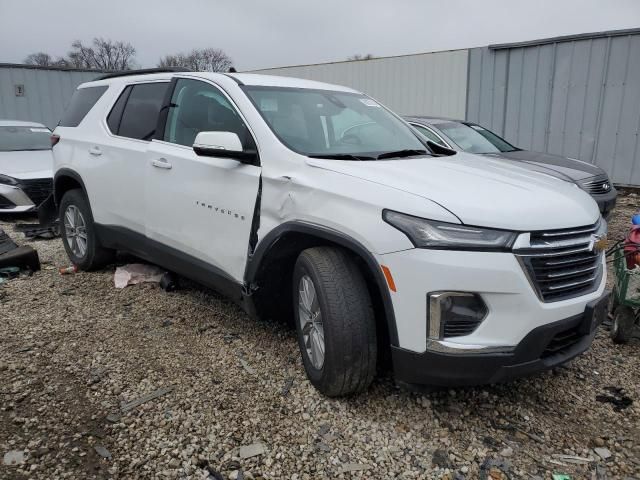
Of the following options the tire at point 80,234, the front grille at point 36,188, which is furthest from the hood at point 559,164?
the front grille at point 36,188

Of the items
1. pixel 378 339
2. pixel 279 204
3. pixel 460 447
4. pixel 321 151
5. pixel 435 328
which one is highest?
pixel 321 151

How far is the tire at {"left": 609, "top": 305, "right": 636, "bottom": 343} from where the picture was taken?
3.39 meters

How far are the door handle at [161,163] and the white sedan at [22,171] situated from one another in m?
4.62

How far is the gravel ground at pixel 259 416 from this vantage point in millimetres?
2252

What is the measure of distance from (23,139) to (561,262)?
29.7ft

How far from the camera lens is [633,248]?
332cm

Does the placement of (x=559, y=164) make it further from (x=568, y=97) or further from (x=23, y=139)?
(x=23, y=139)

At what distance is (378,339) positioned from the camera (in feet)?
8.83

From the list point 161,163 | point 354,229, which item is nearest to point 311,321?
point 354,229

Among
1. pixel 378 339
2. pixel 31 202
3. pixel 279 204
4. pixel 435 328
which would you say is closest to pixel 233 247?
pixel 279 204

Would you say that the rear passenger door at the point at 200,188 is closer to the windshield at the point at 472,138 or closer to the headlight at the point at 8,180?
the windshield at the point at 472,138

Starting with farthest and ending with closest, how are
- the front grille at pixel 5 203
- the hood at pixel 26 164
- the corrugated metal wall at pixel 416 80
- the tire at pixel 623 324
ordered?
the corrugated metal wall at pixel 416 80 < the hood at pixel 26 164 < the front grille at pixel 5 203 < the tire at pixel 623 324

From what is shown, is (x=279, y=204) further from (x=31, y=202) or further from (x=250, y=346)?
(x=31, y=202)

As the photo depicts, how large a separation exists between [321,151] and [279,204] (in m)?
0.44
